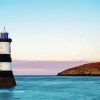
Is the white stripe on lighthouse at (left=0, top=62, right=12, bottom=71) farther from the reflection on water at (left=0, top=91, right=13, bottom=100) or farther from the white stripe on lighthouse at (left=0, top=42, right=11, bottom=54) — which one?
the reflection on water at (left=0, top=91, right=13, bottom=100)

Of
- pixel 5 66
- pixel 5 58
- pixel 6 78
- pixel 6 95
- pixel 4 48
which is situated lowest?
pixel 6 95

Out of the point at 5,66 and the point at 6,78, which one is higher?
the point at 5,66

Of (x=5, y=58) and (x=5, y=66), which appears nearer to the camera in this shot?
(x=5, y=66)

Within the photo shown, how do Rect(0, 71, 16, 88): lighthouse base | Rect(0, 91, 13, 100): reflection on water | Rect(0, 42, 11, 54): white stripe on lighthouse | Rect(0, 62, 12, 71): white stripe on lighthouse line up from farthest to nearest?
Rect(0, 71, 16, 88): lighthouse base < Rect(0, 42, 11, 54): white stripe on lighthouse < Rect(0, 62, 12, 71): white stripe on lighthouse < Rect(0, 91, 13, 100): reflection on water

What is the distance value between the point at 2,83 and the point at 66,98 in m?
7.96

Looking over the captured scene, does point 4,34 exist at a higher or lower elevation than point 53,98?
higher

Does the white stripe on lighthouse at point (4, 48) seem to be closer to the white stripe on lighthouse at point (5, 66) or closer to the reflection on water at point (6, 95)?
the white stripe on lighthouse at point (5, 66)

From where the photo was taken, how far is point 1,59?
5131 centimetres

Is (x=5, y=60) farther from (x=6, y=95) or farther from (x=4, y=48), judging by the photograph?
(x=6, y=95)

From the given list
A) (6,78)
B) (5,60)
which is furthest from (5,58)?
(6,78)

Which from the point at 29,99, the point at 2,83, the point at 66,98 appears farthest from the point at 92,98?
the point at 2,83

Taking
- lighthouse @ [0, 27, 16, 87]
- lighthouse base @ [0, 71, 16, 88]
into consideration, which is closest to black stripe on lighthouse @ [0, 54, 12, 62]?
lighthouse @ [0, 27, 16, 87]

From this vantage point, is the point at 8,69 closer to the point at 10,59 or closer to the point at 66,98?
the point at 10,59

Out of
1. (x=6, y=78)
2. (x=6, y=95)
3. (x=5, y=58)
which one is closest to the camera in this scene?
(x=6, y=95)
